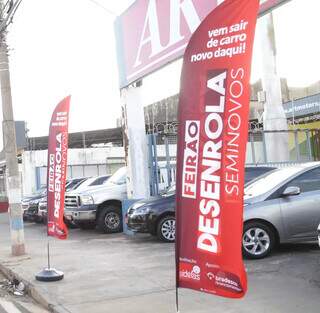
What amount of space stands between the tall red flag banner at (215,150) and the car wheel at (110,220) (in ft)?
35.7

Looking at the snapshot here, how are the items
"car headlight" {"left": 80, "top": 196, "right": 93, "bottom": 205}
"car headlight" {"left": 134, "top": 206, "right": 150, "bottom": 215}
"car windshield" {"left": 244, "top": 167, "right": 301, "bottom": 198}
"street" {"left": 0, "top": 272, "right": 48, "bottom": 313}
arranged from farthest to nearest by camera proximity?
1. "car headlight" {"left": 80, "top": 196, "right": 93, "bottom": 205}
2. "car headlight" {"left": 134, "top": 206, "right": 150, "bottom": 215}
3. "car windshield" {"left": 244, "top": 167, "right": 301, "bottom": 198}
4. "street" {"left": 0, "top": 272, "right": 48, "bottom": 313}

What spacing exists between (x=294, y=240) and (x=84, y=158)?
26.6 metres

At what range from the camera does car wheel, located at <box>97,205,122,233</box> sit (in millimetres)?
15781

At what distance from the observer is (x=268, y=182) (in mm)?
10188

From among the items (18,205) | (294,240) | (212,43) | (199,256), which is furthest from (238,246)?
(18,205)

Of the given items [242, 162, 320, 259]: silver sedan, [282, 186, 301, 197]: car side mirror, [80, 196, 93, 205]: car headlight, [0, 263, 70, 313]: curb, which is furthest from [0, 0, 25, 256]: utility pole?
[282, 186, 301, 197]: car side mirror

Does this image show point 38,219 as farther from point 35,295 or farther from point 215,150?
point 215,150

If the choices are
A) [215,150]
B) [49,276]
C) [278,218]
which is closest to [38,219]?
[49,276]

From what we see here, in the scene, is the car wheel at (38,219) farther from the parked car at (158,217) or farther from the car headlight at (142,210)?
the parked car at (158,217)

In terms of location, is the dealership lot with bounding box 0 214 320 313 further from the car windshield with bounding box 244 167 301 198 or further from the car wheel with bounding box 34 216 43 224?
the car wheel with bounding box 34 216 43 224

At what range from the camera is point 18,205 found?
467 inches

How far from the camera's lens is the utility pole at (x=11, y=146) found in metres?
11.9

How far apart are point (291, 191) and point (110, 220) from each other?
23.9 feet

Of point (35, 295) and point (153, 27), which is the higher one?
point (153, 27)
